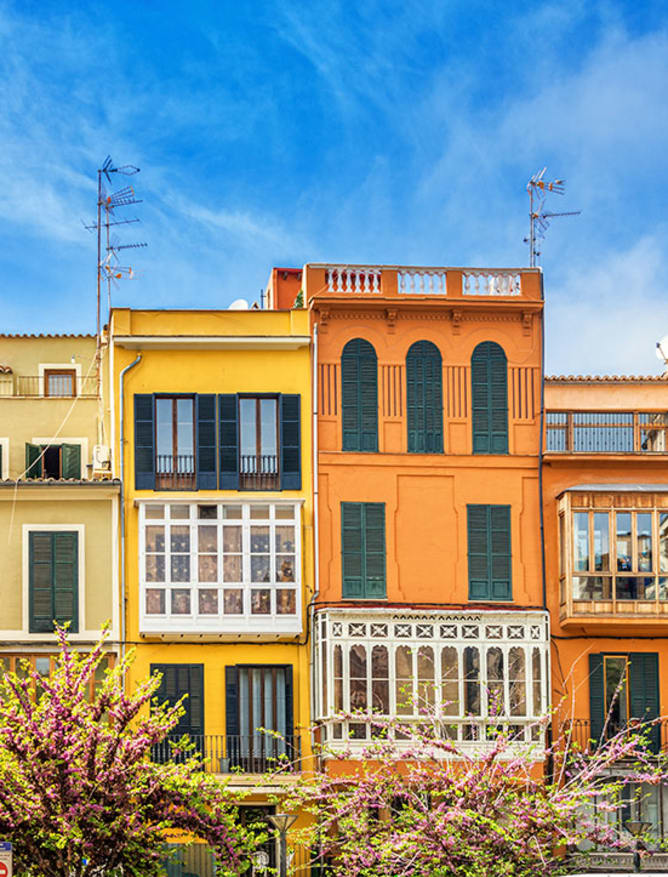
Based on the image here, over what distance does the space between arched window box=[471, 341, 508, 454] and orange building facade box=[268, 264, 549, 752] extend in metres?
0.03

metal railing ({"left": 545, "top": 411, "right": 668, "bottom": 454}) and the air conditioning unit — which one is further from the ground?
metal railing ({"left": 545, "top": 411, "right": 668, "bottom": 454})

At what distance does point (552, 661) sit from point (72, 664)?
1214 centimetres

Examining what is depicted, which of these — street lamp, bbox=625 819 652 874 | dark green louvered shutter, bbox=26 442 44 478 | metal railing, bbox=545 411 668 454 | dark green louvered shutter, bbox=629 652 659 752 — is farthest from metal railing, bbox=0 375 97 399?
street lamp, bbox=625 819 652 874

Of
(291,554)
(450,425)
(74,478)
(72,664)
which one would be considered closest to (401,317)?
(450,425)

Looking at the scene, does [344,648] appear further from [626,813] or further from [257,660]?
[626,813]

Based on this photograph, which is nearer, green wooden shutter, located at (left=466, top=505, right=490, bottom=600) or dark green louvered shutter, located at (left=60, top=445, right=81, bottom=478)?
green wooden shutter, located at (left=466, top=505, right=490, bottom=600)

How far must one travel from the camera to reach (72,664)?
3725cm

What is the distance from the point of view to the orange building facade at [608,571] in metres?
42.7

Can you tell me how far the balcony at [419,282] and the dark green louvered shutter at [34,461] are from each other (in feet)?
27.3

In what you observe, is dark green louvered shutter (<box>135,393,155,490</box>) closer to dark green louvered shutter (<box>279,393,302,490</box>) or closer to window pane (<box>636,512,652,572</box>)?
dark green louvered shutter (<box>279,393,302,490</box>)

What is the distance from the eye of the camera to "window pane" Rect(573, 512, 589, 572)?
141 ft

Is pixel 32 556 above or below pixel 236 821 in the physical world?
above

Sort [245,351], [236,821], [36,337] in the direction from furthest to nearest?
1. [36,337]
2. [245,351]
3. [236,821]

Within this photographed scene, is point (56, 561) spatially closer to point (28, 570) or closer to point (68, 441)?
point (28, 570)
